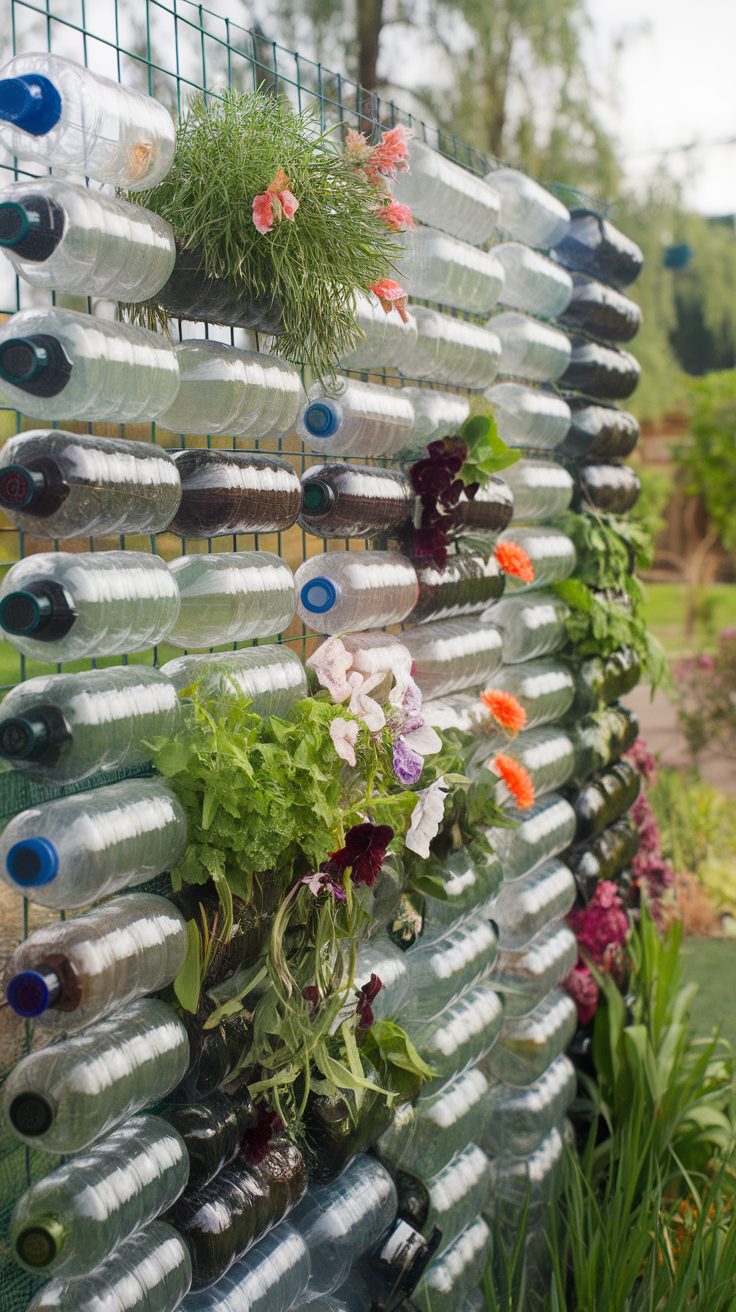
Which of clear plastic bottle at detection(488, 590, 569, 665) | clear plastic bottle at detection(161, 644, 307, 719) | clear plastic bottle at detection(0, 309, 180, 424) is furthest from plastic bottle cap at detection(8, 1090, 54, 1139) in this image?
clear plastic bottle at detection(488, 590, 569, 665)

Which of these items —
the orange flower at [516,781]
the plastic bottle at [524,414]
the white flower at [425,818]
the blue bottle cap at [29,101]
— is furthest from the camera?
the plastic bottle at [524,414]

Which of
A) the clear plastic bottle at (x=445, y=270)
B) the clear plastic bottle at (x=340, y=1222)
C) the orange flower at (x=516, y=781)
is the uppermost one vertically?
the clear plastic bottle at (x=445, y=270)

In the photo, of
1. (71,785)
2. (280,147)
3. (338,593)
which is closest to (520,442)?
(338,593)

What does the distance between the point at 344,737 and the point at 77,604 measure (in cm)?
45

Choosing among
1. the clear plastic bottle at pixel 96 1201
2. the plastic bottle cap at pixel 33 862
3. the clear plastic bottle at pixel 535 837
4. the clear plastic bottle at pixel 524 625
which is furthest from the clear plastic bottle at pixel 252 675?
the clear plastic bottle at pixel 524 625

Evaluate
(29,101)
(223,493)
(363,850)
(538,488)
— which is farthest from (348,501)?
(538,488)

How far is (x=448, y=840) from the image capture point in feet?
7.21

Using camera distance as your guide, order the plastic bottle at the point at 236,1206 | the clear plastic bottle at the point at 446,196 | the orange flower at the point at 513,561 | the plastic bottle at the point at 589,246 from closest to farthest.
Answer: the plastic bottle at the point at 236,1206
the clear plastic bottle at the point at 446,196
the orange flower at the point at 513,561
the plastic bottle at the point at 589,246

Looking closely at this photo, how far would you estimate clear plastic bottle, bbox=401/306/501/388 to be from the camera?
230 centimetres

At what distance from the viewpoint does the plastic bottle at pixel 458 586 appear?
2318 mm

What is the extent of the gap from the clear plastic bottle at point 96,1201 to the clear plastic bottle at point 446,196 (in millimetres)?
1607

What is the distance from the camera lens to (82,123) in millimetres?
1386

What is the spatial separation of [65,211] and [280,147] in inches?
17.3

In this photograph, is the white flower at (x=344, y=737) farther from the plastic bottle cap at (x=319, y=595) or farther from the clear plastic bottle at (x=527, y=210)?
the clear plastic bottle at (x=527, y=210)
